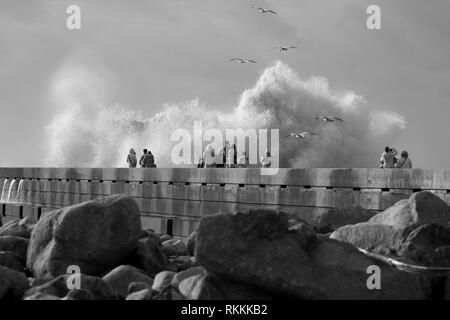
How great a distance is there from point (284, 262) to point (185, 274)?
937 mm

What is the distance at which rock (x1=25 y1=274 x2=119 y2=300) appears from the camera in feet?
24.9

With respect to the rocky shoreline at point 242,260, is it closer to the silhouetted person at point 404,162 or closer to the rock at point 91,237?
the rock at point 91,237

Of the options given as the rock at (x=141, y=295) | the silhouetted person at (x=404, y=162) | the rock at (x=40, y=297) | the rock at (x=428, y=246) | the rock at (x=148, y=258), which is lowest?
the rock at (x=40, y=297)

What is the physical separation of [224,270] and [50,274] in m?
2.71

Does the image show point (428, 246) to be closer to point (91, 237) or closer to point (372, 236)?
point (372, 236)

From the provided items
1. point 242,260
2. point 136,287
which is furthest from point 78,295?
point 242,260

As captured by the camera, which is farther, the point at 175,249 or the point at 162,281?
the point at 175,249

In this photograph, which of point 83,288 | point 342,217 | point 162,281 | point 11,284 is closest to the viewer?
point 83,288

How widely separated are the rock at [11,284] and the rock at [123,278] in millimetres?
802

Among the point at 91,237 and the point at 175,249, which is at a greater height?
the point at 91,237

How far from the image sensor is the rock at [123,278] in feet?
27.9

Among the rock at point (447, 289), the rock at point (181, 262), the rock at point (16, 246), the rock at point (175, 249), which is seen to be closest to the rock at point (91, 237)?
the rock at point (181, 262)

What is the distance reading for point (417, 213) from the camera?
Result: 9672mm
